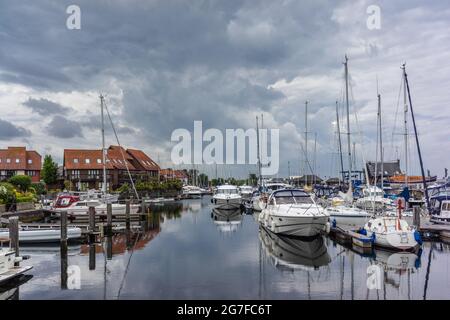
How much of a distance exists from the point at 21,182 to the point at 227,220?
3387cm

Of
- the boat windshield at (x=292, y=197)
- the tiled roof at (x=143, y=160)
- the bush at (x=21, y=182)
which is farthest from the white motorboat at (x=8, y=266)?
the tiled roof at (x=143, y=160)

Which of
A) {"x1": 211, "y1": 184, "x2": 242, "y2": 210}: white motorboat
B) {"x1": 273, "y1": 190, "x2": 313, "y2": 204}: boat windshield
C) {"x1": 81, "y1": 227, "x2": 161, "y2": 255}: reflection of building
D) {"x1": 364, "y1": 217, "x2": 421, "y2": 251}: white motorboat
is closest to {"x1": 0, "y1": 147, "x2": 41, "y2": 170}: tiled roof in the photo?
{"x1": 211, "y1": 184, "x2": 242, "y2": 210}: white motorboat

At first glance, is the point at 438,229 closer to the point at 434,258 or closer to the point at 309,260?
the point at 434,258

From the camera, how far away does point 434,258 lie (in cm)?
2478

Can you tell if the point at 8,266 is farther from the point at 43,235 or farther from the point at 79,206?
the point at 79,206

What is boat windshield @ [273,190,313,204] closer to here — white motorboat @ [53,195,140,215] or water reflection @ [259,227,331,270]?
water reflection @ [259,227,331,270]

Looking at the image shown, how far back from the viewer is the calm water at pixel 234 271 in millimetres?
17906

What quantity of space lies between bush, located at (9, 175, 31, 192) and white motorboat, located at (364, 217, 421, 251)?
53849 millimetres

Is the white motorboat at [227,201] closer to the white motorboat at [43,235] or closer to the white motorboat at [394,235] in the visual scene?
the white motorboat at [43,235]

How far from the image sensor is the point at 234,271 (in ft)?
72.3

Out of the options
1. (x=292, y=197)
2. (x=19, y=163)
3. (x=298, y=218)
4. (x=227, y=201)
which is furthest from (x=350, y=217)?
(x=19, y=163)

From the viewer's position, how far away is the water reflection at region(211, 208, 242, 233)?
4166 centimetres
